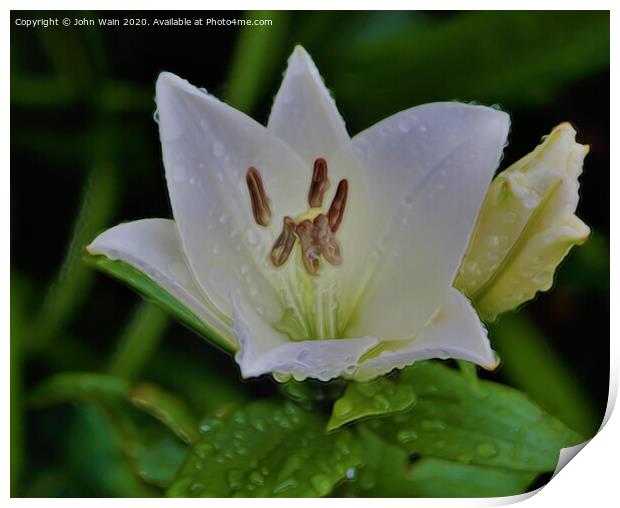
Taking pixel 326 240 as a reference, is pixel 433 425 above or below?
below

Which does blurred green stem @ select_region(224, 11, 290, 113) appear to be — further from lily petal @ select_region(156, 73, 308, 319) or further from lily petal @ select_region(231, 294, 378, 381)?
lily petal @ select_region(231, 294, 378, 381)

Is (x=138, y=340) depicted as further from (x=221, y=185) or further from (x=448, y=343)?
(x=448, y=343)

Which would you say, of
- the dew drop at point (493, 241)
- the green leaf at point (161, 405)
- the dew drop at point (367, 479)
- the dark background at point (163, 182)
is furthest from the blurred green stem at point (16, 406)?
the dew drop at point (493, 241)

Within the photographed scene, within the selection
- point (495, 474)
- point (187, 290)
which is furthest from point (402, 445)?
point (187, 290)

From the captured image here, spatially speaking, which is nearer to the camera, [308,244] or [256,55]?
[308,244]

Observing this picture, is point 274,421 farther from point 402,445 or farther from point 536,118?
point 536,118

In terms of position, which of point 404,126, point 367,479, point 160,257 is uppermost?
point 404,126

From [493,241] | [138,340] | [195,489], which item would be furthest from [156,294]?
[493,241]

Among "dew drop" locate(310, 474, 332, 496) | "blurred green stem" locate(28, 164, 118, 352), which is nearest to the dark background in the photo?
"blurred green stem" locate(28, 164, 118, 352)
